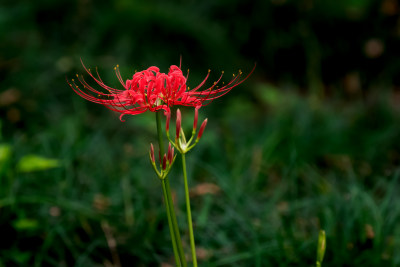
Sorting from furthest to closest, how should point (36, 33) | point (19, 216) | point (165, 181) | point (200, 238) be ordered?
1. point (36, 33)
2. point (200, 238)
3. point (19, 216)
4. point (165, 181)

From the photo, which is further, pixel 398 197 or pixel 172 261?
pixel 398 197

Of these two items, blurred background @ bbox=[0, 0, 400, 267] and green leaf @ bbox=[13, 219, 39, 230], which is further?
blurred background @ bbox=[0, 0, 400, 267]

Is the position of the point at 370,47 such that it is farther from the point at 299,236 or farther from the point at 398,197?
the point at 299,236

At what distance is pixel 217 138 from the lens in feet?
12.0

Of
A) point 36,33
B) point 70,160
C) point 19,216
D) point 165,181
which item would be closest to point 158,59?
point 36,33

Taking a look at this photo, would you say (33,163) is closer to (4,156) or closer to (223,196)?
(4,156)

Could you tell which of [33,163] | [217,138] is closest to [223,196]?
[217,138]

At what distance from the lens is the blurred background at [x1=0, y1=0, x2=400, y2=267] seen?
2217 millimetres

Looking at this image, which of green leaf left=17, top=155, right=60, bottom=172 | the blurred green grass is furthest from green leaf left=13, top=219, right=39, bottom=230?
green leaf left=17, top=155, right=60, bottom=172

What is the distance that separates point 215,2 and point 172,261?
3597 mm

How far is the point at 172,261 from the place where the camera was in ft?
7.35

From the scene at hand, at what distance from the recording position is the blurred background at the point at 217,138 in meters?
2.22

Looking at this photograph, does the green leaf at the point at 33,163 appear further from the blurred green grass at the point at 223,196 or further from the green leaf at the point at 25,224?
the green leaf at the point at 25,224

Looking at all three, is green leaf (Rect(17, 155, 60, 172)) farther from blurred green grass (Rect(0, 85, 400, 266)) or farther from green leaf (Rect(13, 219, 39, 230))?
green leaf (Rect(13, 219, 39, 230))
